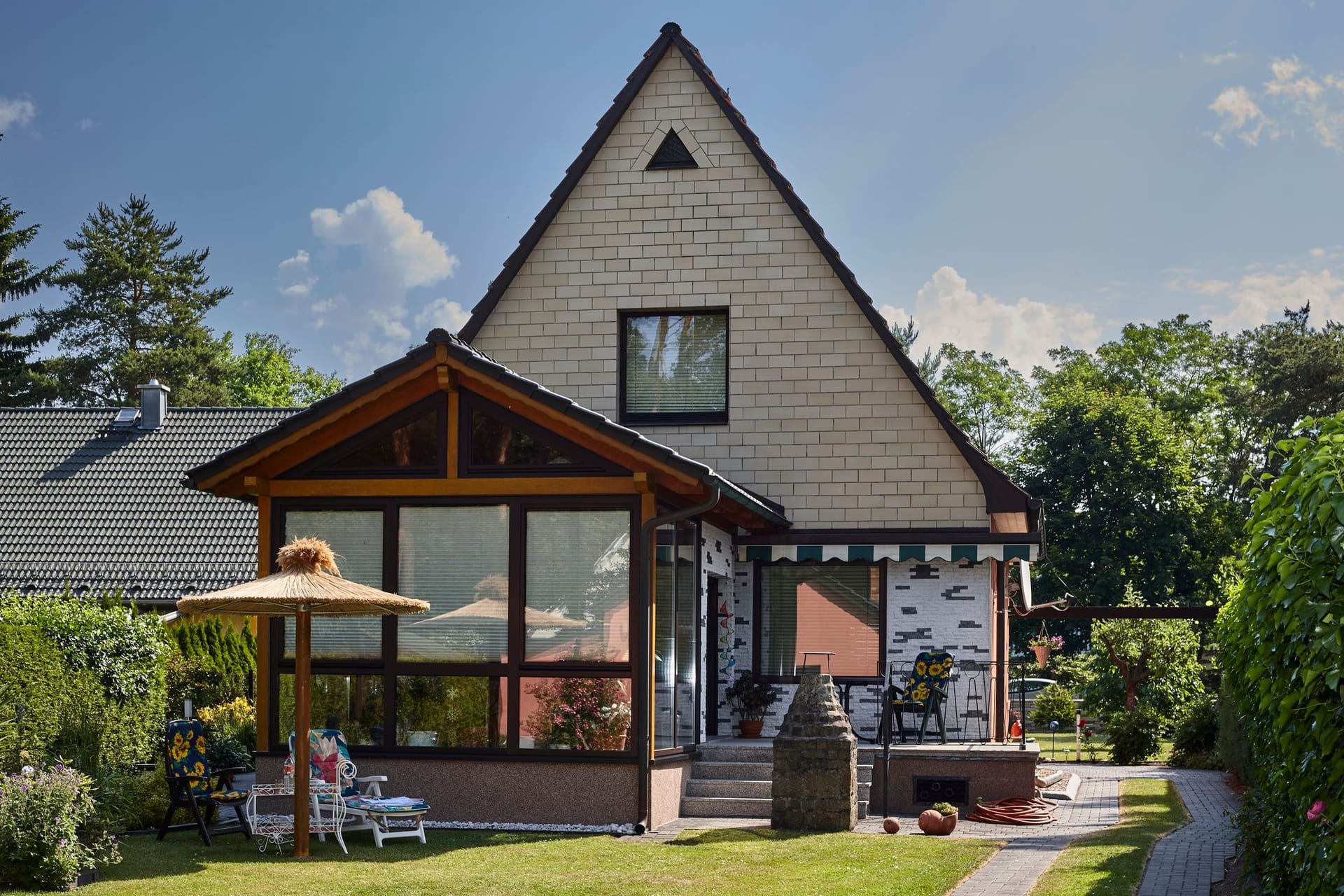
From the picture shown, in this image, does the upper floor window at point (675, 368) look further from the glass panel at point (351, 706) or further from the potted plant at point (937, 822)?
the potted plant at point (937, 822)

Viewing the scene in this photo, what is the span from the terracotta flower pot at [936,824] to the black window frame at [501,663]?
2.86 metres

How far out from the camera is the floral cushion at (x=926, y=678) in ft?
55.1

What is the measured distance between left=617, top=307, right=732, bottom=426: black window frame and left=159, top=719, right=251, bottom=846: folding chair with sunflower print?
25.8ft

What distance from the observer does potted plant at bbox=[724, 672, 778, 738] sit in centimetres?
1791

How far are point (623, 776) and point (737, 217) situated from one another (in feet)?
27.6

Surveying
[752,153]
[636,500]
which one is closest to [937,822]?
[636,500]

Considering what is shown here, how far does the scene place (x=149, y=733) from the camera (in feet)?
46.7

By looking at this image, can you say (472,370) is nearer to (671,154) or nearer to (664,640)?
(664,640)

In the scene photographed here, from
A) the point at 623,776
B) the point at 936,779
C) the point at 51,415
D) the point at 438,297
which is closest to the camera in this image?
the point at 623,776

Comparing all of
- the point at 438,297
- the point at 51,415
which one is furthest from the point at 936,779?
the point at 438,297

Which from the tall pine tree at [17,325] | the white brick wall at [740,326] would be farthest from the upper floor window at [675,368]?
the tall pine tree at [17,325]

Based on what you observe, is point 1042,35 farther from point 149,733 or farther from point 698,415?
point 149,733

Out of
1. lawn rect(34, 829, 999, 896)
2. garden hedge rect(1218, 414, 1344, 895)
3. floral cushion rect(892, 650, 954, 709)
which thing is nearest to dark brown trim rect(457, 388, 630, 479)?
lawn rect(34, 829, 999, 896)

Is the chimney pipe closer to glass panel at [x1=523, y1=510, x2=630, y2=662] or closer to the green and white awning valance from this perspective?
the green and white awning valance
